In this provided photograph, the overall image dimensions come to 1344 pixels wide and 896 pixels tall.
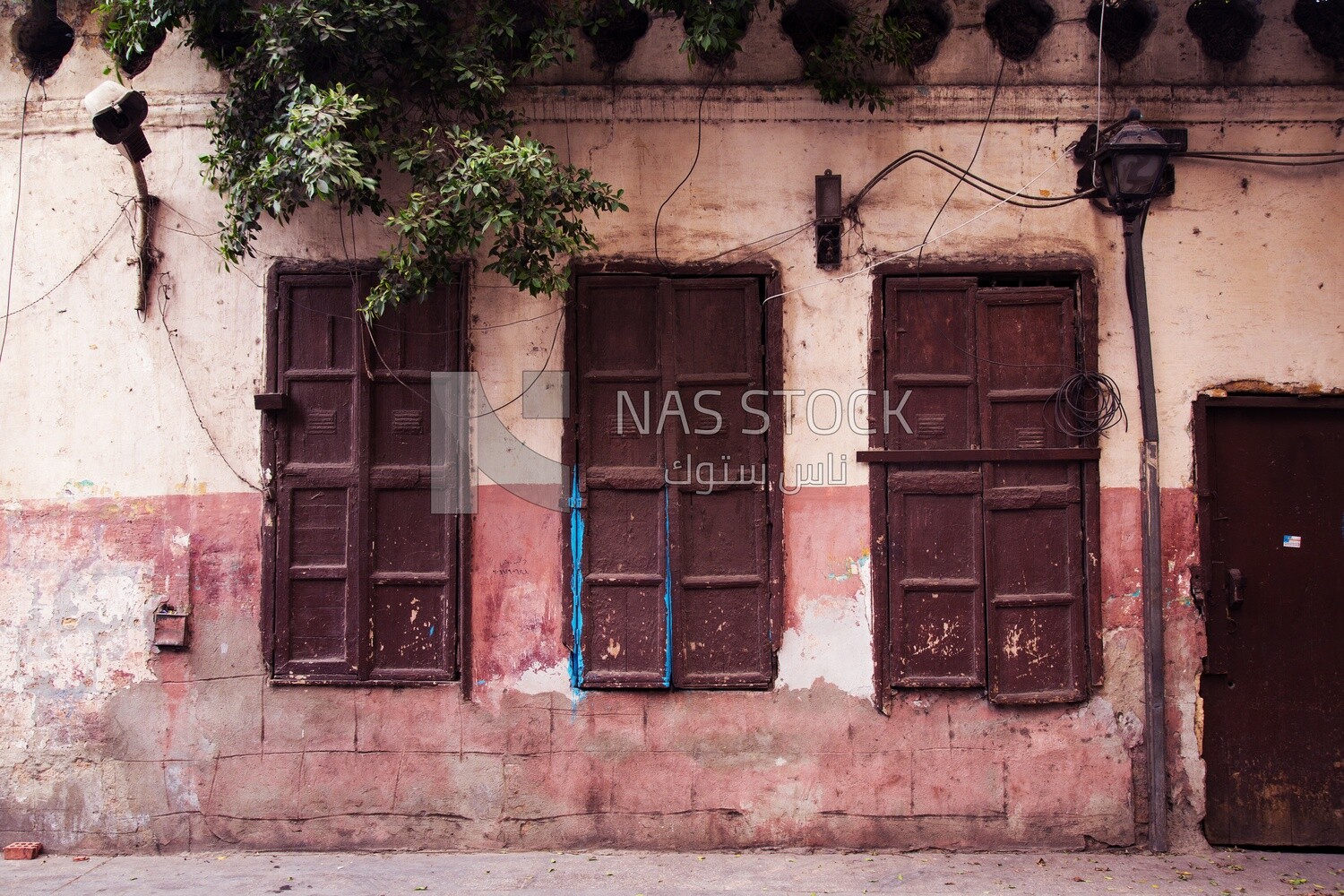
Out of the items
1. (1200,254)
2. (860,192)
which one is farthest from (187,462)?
(1200,254)

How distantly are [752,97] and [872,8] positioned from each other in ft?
2.72

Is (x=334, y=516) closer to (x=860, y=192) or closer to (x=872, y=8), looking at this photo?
(x=860, y=192)

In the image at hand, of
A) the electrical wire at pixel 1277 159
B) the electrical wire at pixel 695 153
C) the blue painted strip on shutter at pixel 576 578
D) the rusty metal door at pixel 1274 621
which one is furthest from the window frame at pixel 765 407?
the electrical wire at pixel 1277 159

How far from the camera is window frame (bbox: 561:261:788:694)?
15.5 feet

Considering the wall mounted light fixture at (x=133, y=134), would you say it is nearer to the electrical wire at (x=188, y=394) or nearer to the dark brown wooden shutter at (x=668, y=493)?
the electrical wire at (x=188, y=394)

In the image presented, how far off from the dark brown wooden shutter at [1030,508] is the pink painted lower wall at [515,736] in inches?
7.3

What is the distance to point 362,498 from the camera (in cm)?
471

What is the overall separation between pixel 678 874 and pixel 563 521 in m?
1.87

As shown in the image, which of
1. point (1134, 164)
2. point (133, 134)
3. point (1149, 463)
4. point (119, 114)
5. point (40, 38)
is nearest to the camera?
point (1134, 164)

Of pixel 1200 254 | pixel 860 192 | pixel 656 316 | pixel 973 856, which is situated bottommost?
pixel 973 856

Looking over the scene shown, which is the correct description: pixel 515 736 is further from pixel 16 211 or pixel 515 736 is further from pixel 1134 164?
pixel 1134 164

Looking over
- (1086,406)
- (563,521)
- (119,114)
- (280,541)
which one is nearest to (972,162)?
(1086,406)

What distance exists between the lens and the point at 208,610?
188 inches

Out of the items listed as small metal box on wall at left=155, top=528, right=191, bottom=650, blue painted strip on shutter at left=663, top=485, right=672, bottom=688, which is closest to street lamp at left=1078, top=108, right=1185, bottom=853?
blue painted strip on shutter at left=663, top=485, right=672, bottom=688
